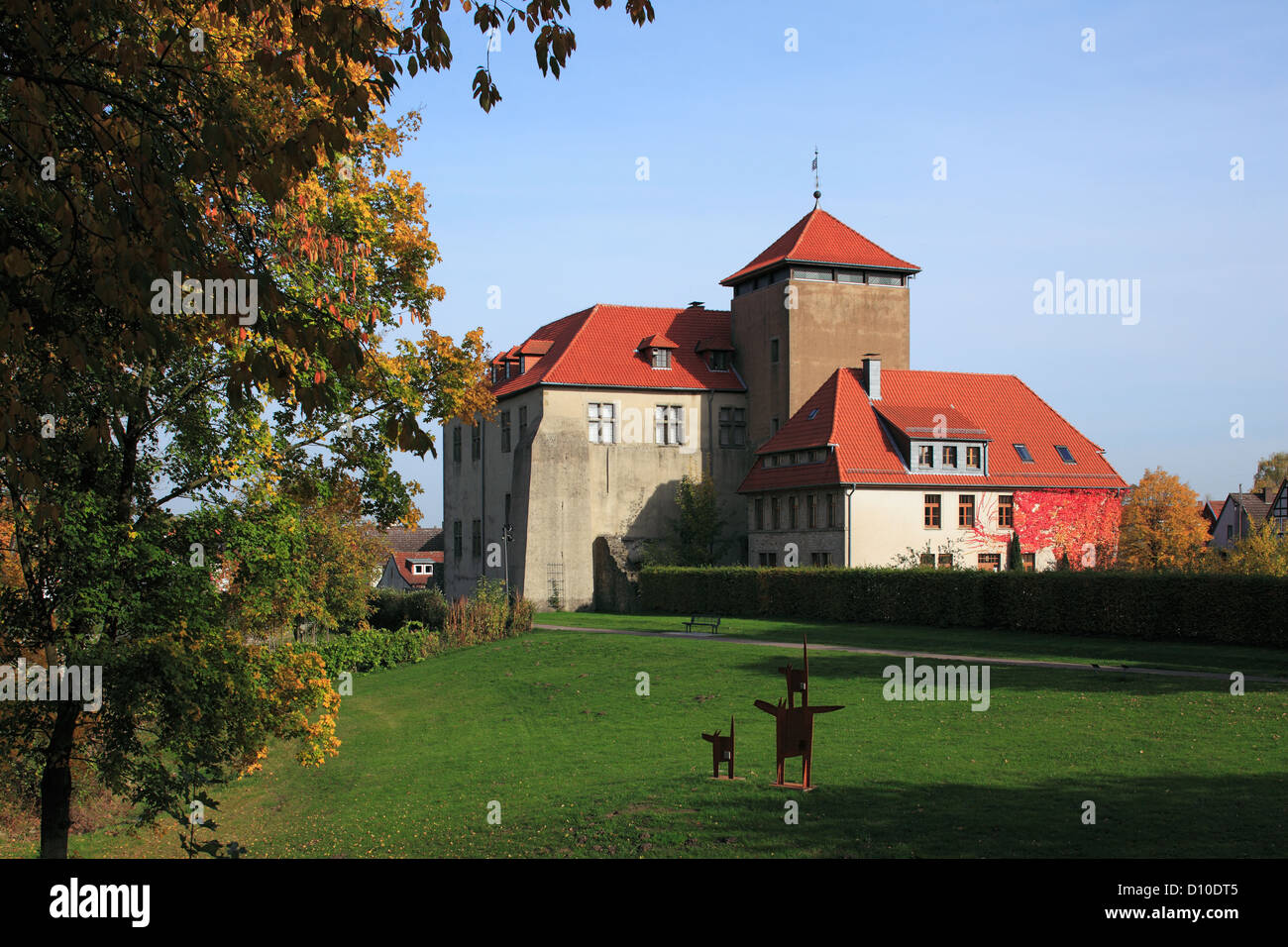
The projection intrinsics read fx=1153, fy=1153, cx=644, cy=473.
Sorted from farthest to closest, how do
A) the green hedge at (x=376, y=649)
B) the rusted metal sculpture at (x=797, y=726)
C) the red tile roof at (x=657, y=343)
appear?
the red tile roof at (x=657, y=343), the green hedge at (x=376, y=649), the rusted metal sculpture at (x=797, y=726)

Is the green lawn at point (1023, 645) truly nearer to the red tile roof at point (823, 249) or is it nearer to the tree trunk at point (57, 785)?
the tree trunk at point (57, 785)

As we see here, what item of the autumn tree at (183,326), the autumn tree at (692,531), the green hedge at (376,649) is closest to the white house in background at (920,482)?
the autumn tree at (692,531)

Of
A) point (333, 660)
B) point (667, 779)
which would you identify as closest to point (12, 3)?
point (667, 779)

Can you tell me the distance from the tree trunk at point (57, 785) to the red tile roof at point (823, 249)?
160 ft

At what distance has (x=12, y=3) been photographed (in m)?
7.42

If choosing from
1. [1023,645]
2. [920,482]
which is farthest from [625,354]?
[1023,645]

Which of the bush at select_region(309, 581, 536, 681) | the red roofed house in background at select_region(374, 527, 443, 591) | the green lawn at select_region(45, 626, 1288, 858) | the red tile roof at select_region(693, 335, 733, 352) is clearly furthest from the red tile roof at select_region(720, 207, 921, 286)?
the red roofed house in background at select_region(374, 527, 443, 591)

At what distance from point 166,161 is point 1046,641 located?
2822cm

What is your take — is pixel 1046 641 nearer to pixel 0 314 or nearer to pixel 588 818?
pixel 588 818

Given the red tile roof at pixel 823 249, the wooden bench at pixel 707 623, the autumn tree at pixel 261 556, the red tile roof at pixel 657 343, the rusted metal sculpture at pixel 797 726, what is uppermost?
the red tile roof at pixel 823 249

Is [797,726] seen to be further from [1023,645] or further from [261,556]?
[1023,645]

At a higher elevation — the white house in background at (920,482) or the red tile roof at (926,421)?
the red tile roof at (926,421)

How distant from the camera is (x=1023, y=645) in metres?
31.7

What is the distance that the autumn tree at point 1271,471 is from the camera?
431ft
